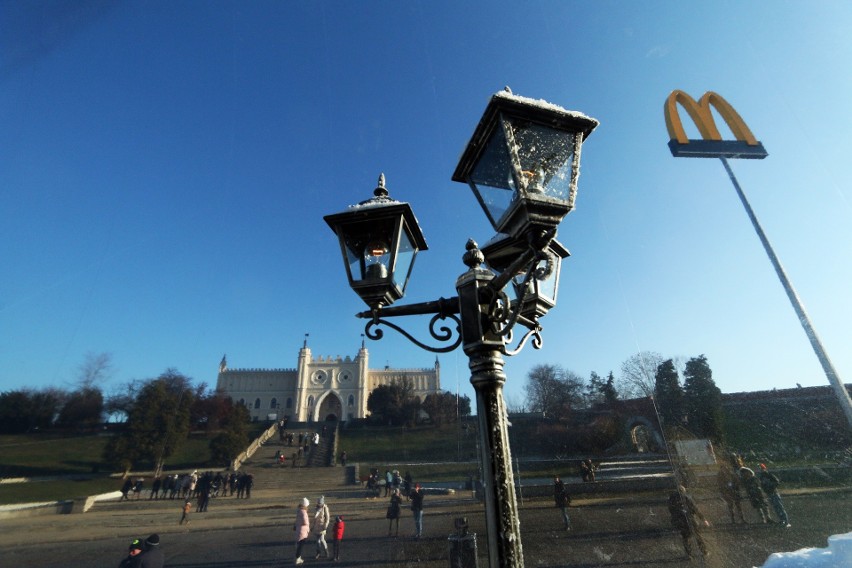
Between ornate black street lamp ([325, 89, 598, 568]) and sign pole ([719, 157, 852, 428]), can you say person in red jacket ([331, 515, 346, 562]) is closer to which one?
ornate black street lamp ([325, 89, 598, 568])

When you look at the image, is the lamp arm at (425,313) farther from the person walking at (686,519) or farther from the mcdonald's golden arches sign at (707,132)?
the mcdonald's golden arches sign at (707,132)

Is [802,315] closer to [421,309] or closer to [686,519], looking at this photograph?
[686,519]

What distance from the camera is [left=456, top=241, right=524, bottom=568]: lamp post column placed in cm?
174

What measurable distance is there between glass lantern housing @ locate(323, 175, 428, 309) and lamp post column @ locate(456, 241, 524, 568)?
0.56 metres

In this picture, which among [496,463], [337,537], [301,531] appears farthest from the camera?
[337,537]

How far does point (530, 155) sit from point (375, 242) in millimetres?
1280

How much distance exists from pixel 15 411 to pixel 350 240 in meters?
56.7

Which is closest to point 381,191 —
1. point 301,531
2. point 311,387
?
point 301,531

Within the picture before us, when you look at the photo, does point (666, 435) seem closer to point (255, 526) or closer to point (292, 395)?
point (255, 526)

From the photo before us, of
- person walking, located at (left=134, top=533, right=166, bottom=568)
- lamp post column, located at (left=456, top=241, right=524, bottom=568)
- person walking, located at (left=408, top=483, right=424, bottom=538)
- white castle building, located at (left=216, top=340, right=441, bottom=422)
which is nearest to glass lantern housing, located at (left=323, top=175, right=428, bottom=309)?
lamp post column, located at (left=456, top=241, right=524, bottom=568)

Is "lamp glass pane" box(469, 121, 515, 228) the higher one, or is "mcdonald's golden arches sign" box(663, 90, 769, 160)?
"mcdonald's golden arches sign" box(663, 90, 769, 160)

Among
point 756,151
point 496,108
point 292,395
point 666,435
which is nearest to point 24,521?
point 496,108

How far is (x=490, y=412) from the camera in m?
1.96

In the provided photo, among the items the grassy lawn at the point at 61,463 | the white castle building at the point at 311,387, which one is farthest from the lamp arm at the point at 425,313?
the white castle building at the point at 311,387
